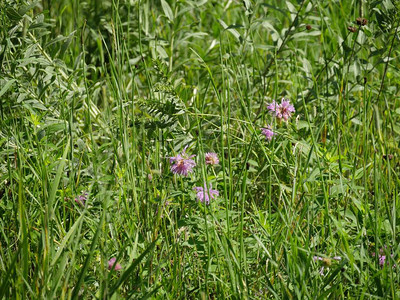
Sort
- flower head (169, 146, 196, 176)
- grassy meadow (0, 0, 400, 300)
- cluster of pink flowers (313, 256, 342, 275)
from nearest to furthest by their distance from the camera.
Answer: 1. cluster of pink flowers (313, 256, 342, 275)
2. grassy meadow (0, 0, 400, 300)
3. flower head (169, 146, 196, 176)

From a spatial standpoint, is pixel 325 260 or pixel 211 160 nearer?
pixel 325 260

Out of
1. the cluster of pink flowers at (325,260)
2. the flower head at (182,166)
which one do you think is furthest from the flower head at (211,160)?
the cluster of pink flowers at (325,260)

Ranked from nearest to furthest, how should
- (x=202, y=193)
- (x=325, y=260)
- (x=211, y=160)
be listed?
(x=325, y=260) → (x=202, y=193) → (x=211, y=160)

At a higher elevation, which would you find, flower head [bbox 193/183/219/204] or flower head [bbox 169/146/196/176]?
flower head [bbox 169/146/196/176]

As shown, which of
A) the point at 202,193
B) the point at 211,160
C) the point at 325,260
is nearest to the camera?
the point at 325,260

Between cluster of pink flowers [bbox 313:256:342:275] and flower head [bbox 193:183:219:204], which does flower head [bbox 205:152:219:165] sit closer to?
flower head [bbox 193:183:219:204]

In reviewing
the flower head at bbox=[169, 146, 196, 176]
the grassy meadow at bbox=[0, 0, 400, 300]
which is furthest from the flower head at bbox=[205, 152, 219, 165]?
the flower head at bbox=[169, 146, 196, 176]

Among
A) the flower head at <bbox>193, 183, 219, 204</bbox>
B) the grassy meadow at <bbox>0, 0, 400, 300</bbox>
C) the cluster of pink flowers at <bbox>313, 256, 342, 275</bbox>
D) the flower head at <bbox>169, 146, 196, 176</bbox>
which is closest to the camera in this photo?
the cluster of pink flowers at <bbox>313, 256, 342, 275</bbox>

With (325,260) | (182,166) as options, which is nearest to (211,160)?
(182,166)

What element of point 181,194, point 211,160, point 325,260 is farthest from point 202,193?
point 325,260

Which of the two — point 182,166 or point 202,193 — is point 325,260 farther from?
point 182,166

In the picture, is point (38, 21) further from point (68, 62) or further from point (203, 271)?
point (203, 271)

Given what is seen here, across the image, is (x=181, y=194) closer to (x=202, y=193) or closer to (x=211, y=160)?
(x=202, y=193)

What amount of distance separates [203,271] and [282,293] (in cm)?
28
